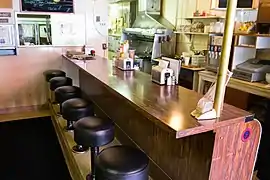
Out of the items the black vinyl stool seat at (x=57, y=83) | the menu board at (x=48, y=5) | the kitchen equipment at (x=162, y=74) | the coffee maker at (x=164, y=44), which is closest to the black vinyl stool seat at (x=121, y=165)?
the kitchen equipment at (x=162, y=74)

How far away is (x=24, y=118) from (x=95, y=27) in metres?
2.09

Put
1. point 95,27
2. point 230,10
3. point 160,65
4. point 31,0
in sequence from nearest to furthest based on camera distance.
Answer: point 230,10 → point 160,65 → point 31,0 → point 95,27

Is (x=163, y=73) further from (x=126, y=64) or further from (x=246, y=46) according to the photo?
(x=246, y=46)

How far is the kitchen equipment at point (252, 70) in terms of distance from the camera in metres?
3.27

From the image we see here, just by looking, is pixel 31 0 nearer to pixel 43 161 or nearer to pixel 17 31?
pixel 17 31

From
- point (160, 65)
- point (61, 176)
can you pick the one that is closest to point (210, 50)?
point (160, 65)

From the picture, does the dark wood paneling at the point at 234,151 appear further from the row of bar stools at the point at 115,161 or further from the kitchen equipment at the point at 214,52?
the kitchen equipment at the point at 214,52

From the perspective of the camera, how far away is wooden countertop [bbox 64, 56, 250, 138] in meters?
1.36

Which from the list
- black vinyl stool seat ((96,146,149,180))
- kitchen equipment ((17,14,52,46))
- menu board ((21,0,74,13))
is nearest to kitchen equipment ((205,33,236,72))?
menu board ((21,0,74,13))

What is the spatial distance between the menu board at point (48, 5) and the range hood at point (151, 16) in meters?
1.93

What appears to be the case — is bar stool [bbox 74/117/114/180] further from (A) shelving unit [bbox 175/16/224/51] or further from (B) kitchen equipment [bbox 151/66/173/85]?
(A) shelving unit [bbox 175/16/224/51]

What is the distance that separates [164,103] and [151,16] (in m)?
4.44

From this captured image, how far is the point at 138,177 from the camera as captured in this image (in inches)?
59.2

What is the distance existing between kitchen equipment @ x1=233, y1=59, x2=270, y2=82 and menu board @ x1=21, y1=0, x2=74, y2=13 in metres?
3.04
